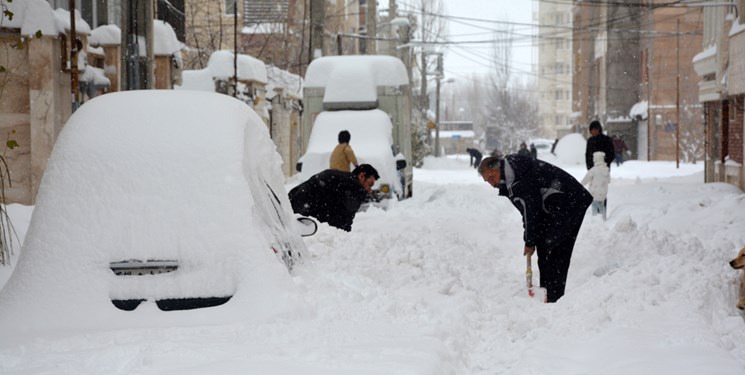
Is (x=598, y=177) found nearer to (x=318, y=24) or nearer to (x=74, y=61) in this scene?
(x=74, y=61)

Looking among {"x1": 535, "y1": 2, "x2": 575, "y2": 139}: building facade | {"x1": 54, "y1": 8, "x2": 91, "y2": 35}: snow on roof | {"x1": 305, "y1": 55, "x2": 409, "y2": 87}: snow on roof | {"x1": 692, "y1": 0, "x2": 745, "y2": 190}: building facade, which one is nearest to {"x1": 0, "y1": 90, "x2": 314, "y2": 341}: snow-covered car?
{"x1": 54, "y1": 8, "x2": 91, "y2": 35}: snow on roof

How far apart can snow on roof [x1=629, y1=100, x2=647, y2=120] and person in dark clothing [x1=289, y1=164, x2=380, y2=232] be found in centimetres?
4362

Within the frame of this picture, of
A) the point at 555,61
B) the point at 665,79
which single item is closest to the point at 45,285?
the point at 665,79

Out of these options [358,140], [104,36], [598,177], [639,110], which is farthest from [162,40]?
[639,110]

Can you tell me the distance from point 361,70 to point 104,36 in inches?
208

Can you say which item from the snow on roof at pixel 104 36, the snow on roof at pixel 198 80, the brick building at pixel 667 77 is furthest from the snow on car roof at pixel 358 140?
the brick building at pixel 667 77

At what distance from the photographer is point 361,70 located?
62.6 feet

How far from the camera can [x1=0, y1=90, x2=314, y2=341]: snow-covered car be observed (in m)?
4.80

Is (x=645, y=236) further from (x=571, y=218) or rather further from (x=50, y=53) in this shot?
(x=50, y=53)

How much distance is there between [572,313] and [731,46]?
44.9ft

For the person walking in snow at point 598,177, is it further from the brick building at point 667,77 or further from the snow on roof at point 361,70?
the brick building at point 667,77

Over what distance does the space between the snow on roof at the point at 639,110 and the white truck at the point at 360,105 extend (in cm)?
3397

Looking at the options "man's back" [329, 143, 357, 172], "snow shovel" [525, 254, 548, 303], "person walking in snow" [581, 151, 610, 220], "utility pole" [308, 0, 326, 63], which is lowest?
"snow shovel" [525, 254, 548, 303]

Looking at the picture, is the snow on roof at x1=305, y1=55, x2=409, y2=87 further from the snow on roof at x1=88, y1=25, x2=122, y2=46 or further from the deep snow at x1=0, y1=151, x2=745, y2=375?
the deep snow at x1=0, y1=151, x2=745, y2=375
